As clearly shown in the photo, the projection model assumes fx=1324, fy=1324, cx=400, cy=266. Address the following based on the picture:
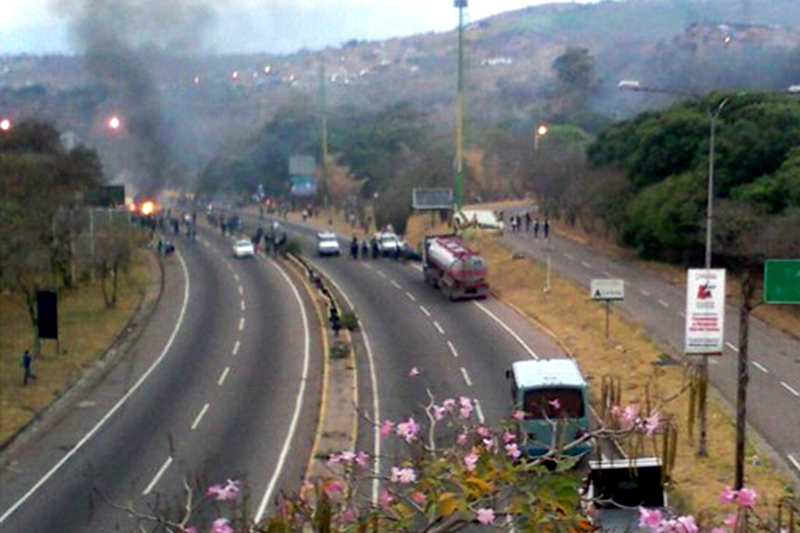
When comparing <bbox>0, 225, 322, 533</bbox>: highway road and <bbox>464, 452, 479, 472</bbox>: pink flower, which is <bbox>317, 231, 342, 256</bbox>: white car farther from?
<bbox>464, 452, 479, 472</bbox>: pink flower

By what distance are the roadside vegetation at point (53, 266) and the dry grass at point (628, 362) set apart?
1036cm

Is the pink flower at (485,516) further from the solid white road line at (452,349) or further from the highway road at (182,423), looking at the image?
the solid white road line at (452,349)

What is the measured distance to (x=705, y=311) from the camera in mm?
18406

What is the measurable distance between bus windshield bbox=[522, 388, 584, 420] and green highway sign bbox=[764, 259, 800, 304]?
361 cm

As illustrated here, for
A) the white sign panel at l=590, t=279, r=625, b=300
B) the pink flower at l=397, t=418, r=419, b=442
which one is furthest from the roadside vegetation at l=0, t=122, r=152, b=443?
the pink flower at l=397, t=418, r=419, b=442

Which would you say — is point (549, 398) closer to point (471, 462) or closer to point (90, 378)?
point (471, 462)

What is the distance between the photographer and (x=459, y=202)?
50.2m

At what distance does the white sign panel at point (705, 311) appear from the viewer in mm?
18281

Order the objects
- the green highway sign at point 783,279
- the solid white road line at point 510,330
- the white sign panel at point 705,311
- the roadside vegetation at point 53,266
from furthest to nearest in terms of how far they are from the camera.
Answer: the solid white road line at point 510,330 → the roadside vegetation at point 53,266 → the white sign panel at point 705,311 → the green highway sign at point 783,279

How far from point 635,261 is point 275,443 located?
22.6m

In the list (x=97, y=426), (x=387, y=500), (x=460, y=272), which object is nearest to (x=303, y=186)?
(x=460, y=272)

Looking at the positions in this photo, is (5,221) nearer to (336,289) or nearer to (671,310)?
(336,289)

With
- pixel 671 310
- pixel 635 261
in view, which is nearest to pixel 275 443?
pixel 671 310

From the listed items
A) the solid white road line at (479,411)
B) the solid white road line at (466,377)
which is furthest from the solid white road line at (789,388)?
the solid white road line at (466,377)
